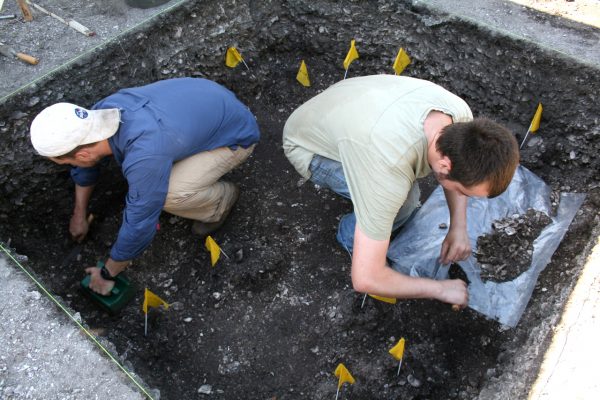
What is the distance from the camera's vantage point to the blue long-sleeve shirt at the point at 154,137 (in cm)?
193

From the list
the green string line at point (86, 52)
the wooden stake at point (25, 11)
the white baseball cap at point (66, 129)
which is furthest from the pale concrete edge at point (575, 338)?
the wooden stake at point (25, 11)

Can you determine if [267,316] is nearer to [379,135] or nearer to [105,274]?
[105,274]

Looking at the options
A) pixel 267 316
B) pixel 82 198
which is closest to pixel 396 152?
pixel 267 316

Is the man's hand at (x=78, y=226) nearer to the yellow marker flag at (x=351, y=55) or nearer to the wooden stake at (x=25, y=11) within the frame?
the wooden stake at (x=25, y=11)

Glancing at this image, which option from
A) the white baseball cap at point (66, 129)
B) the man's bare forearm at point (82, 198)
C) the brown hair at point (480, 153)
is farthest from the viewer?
the man's bare forearm at point (82, 198)

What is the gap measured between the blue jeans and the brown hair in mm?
608

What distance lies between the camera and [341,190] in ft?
7.38

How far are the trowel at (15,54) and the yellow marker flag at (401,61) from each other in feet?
6.10

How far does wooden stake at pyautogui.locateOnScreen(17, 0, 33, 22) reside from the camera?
8.50ft

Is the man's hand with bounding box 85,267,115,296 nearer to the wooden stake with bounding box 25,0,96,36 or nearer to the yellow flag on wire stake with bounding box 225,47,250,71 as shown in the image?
the wooden stake with bounding box 25,0,96,36

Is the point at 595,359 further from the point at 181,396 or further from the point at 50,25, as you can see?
the point at 50,25

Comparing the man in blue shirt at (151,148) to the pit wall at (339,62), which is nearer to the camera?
the man in blue shirt at (151,148)

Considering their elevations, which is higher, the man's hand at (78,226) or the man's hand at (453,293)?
the man's hand at (453,293)

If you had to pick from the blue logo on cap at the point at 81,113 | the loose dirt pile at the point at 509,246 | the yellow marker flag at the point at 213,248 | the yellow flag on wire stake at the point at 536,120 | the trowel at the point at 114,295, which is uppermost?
the blue logo on cap at the point at 81,113
